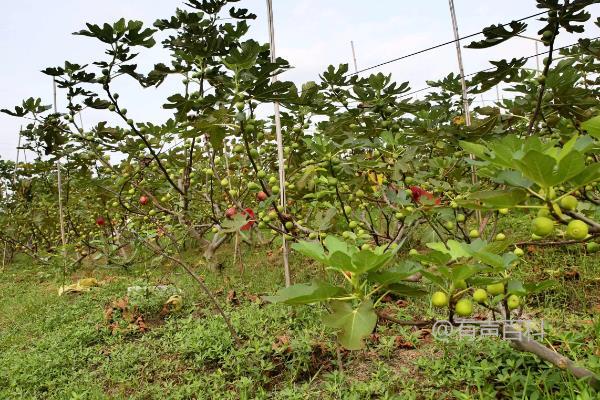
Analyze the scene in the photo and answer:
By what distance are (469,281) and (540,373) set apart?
3.65 ft

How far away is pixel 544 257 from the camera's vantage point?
9.85ft

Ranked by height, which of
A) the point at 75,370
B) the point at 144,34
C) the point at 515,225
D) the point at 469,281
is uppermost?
the point at 144,34

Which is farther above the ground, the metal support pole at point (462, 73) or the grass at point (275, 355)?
the metal support pole at point (462, 73)

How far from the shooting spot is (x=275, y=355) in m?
2.26

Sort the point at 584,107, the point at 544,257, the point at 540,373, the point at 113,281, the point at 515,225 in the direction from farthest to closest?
the point at 113,281, the point at 515,225, the point at 544,257, the point at 584,107, the point at 540,373

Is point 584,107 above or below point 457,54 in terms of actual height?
below

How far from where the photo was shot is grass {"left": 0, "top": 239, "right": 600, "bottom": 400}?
168cm

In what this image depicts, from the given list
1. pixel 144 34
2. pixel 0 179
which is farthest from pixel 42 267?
pixel 144 34

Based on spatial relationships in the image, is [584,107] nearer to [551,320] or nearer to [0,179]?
[551,320]

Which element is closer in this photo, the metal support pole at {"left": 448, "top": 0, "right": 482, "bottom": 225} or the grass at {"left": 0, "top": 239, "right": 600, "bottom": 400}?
the grass at {"left": 0, "top": 239, "right": 600, "bottom": 400}

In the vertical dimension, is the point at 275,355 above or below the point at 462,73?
below

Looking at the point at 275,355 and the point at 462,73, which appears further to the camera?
the point at 462,73

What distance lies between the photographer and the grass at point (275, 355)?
168cm

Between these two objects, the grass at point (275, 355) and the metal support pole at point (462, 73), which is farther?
the metal support pole at point (462, 73)
